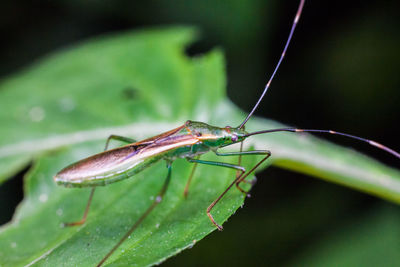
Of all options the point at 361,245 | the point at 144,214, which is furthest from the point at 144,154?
the point at 361,245

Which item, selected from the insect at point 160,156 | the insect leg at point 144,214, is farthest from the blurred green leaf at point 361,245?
the insect leg at point 144,214

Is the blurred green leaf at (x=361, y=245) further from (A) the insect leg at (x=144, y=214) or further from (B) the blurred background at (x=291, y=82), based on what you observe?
(A) the insect leg at (x=144, y=214)

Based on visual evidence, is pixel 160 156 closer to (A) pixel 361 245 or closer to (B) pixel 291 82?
(A) pixel 361 245

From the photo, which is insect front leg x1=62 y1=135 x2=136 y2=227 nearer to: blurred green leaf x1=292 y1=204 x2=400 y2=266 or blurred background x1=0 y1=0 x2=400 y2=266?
blurred background x1=0 y1=0 x2=400 y2=266

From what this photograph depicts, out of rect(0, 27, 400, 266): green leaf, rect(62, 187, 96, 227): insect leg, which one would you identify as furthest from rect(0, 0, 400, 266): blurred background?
rect(62, 187, 96, 227): insect leg

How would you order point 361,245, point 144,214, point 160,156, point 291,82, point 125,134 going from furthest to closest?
point 291,82, point 361,245, point 125,134, point 160,156, point 144,214

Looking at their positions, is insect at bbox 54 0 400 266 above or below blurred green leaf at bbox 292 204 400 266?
above

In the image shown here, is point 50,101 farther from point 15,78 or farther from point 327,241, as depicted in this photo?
point 327,241
